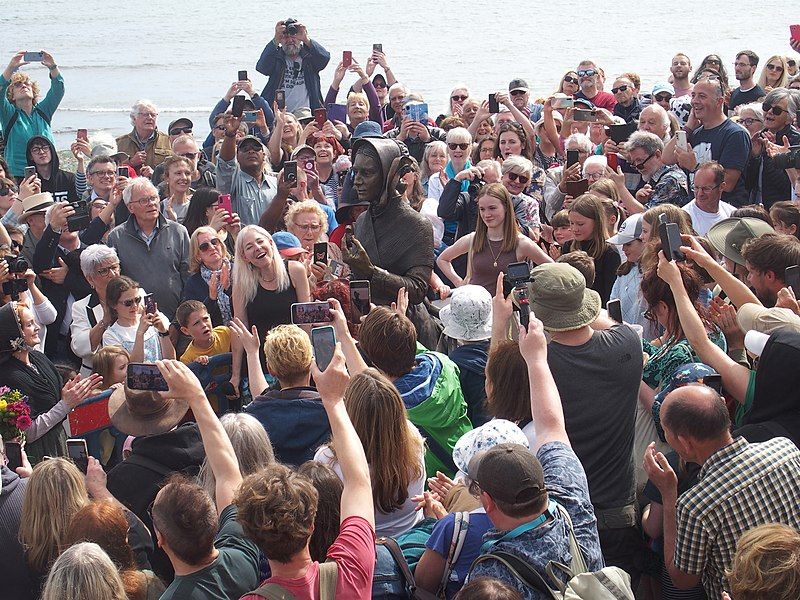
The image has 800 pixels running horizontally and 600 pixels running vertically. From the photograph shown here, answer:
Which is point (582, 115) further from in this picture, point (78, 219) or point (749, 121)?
point (78, 219)

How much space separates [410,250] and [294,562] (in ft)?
10.3

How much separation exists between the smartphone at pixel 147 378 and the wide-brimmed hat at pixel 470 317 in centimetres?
150

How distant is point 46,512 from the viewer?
11.6 feet

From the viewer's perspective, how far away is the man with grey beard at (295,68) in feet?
38.2

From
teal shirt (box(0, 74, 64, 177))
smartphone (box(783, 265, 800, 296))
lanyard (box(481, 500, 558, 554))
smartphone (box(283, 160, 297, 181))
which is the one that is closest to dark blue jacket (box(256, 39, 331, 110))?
teal shirt (box(0, 74, 64, 177))

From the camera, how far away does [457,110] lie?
36.9 feet

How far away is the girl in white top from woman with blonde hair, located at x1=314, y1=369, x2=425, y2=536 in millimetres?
2446

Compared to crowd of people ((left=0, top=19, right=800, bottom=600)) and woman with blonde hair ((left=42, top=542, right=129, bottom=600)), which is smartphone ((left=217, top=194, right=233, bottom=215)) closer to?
crowd of people ((left=0, top=19, right=800, bottom=600))

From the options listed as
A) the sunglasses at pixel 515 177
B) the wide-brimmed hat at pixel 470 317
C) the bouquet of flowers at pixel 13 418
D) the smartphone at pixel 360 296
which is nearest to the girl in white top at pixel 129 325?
the bouquet of flowers at pixel 13 418

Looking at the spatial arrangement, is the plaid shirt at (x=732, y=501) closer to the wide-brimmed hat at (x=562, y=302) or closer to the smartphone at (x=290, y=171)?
the wide-brimmed hat at (x=562, y=302)

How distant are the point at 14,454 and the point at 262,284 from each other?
6.61 feet

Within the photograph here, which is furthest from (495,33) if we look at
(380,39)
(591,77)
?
(591,77)

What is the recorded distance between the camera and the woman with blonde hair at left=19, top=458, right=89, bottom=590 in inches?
139

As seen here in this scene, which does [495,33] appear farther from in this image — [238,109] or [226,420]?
[226,420]
